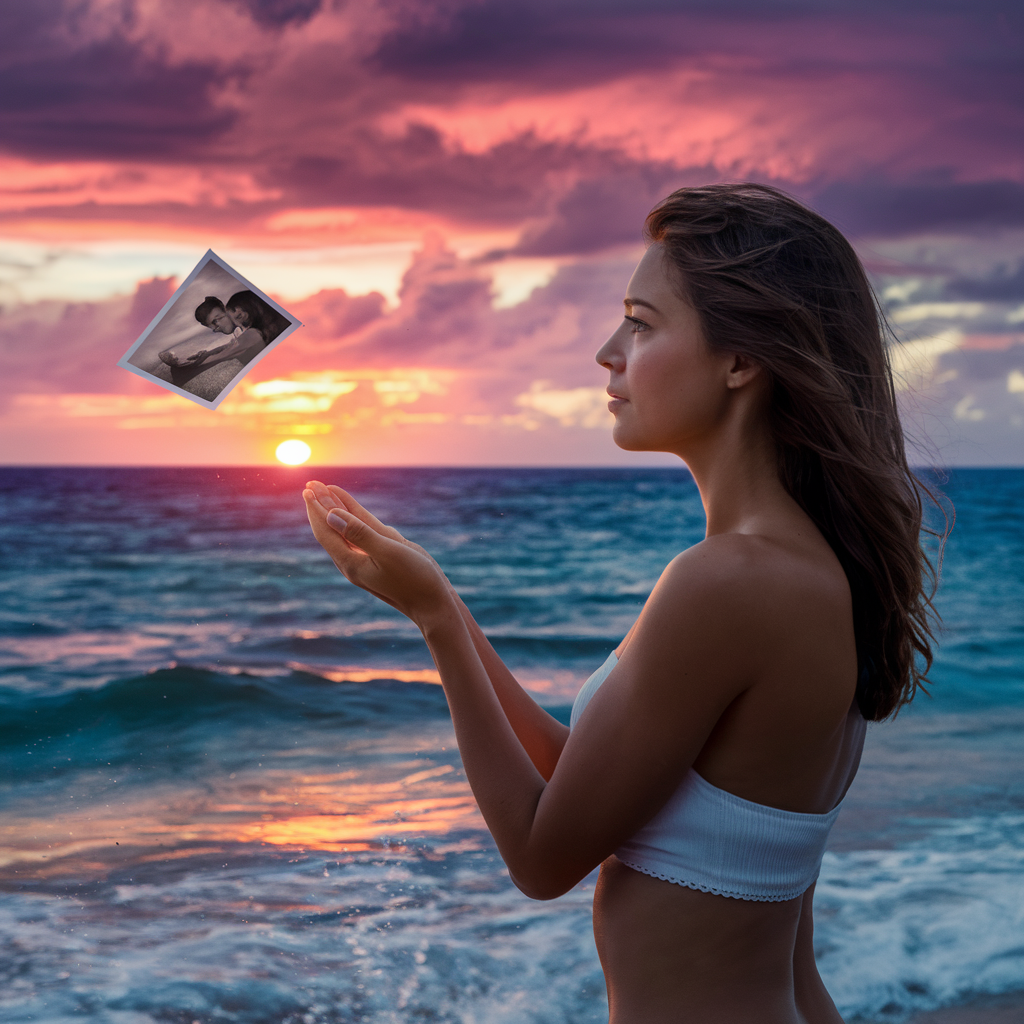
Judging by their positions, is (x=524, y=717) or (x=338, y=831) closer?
(x=524, y=717)

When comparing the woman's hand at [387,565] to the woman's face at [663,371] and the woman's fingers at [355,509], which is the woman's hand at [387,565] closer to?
the woman's fingers at [355,509]

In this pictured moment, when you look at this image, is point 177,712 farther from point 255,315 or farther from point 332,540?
point 332,540

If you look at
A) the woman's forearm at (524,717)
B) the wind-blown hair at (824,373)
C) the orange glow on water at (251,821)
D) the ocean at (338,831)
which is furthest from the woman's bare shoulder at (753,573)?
the orange glow on water at (251,821)

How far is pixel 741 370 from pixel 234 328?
3.78 feet

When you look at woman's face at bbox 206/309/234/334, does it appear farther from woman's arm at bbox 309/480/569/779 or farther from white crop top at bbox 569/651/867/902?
white crop top at bbox 569/651/867/902

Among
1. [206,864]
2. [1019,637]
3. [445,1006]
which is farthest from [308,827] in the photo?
[1019,637]

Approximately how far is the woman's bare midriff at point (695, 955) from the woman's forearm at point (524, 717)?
0.35m

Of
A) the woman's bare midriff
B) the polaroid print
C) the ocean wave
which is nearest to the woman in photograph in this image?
the polaroid print

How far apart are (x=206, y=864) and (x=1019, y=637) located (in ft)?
41.4

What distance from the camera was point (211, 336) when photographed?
2088mm

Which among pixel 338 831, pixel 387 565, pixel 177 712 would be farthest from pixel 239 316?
Result: pixel 177 712

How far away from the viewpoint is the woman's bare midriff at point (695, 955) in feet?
4.65

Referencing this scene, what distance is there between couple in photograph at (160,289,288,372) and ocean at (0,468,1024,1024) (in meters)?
1.48

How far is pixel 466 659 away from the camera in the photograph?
4.99ft
